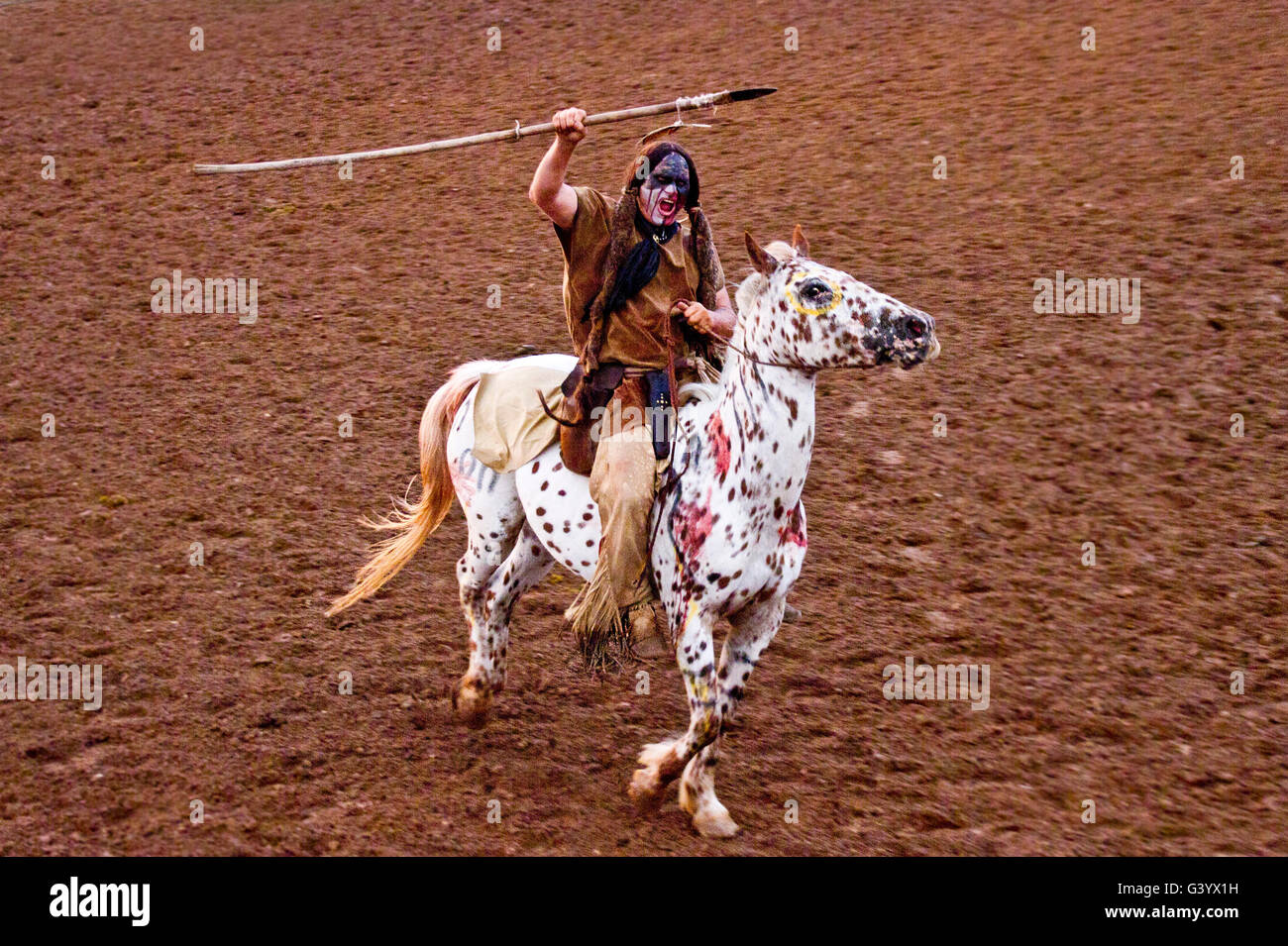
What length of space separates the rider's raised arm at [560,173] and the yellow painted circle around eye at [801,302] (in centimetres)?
87

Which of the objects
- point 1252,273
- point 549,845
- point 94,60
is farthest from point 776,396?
point 94,60

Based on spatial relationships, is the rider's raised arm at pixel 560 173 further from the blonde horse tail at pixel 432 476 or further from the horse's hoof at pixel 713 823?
the horse's hoof at pixel 713 823

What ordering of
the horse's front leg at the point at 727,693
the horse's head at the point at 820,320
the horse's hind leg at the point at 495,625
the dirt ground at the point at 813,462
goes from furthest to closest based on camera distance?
the horse's hind leg at the point at 495,625 < the dirt ground at the point at 813,462 < the horse's front leg at the point at 727,693 < the horse's head at the point at 820,320

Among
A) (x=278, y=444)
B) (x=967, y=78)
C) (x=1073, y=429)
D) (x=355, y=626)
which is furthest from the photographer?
(x=967, y=78)

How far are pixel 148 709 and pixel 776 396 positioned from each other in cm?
345

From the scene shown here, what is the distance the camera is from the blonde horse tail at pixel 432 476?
5.68m

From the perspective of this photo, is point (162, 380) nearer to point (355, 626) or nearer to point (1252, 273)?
point (355, 626)

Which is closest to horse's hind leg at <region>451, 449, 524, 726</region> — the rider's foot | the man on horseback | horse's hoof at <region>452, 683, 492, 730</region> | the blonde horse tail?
horse's hoof at <region>452, 683, 492, 730</region>

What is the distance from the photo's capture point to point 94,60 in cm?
1459

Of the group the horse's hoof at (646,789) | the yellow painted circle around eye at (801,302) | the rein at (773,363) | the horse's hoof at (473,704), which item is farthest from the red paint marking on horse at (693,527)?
the horse's hoof at (473,704)

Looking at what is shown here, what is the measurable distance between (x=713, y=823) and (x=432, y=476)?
2019 millimetres

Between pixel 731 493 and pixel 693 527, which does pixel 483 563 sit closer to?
pixel 693 527

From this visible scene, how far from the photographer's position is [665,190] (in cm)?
465

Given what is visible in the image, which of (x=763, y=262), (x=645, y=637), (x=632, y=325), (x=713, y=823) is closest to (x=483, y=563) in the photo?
(x=645, y=637)
